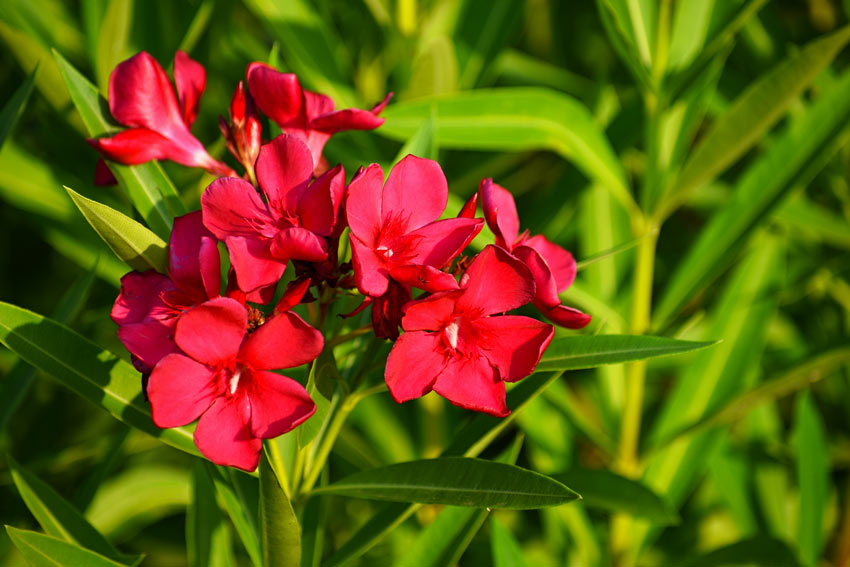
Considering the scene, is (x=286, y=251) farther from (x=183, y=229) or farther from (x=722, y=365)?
(x=722, y=365)

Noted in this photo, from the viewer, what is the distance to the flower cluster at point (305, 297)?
2.39 ft

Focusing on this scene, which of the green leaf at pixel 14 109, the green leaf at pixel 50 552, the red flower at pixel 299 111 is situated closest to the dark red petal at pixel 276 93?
the red flower at pixel 299 111

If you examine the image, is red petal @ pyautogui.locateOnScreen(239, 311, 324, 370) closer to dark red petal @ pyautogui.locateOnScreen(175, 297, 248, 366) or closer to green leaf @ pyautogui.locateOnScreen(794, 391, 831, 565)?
dark red petal @ pyautogui.locateOnScreen(175, 297, 248, 366)

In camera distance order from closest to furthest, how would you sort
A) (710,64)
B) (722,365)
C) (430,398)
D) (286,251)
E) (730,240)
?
(286,251) → (710,64) → (730,240) → (722,365) → (430,398)

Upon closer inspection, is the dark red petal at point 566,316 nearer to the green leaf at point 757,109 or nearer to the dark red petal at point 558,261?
the dark red petal at point 558,261

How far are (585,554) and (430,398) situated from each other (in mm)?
428

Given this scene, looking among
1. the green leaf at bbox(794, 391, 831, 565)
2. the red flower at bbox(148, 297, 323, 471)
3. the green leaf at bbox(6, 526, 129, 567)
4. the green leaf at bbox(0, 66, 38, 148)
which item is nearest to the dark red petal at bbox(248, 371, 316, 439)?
Result: the red flower at bbox(148, 297, 323, 471)

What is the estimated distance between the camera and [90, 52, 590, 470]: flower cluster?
729 millimetres

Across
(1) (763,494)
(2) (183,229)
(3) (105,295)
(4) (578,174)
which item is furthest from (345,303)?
(1) (763,494)

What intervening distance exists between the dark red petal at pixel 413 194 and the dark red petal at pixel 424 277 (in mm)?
63

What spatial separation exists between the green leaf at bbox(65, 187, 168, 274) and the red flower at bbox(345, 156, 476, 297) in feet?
0.65

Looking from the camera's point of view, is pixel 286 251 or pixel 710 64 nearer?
pixel 286 251

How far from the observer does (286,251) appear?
738 mm

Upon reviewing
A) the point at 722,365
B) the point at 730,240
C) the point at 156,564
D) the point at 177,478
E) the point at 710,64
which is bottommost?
the point at 156,564
